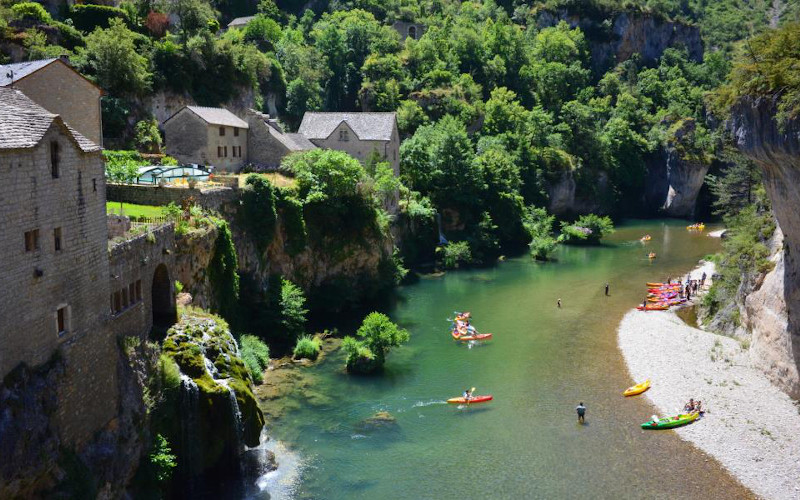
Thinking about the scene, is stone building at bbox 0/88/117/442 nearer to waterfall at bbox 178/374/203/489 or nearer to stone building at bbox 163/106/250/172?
waterfall at bbox 178/374/203/489

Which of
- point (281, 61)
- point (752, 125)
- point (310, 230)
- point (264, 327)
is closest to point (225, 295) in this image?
point (264, 327)

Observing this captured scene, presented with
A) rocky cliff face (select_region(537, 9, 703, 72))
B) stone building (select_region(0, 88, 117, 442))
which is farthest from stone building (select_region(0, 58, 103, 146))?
rocky cliff face (select_region(537, 9, 703, 72))

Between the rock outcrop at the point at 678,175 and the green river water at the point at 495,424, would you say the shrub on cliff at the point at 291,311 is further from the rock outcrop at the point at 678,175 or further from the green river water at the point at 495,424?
the rock outcrop at the point at 678,175

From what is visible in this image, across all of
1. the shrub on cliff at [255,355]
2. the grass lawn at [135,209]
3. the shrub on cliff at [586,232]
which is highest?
the grass lawn at [135,209]

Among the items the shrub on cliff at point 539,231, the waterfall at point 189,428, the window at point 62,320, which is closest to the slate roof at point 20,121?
the window at point 62,320

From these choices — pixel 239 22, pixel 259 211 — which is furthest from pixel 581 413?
pixel 239 22

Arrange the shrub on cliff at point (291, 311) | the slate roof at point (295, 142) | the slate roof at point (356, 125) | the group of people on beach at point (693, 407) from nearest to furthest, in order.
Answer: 1. the group of people on beach at point (693, 407)
2. the shrub on cliff at point (291, 311)
3. the slate roof at point (295, 142)
4. the slate roof at point (356, 125)
